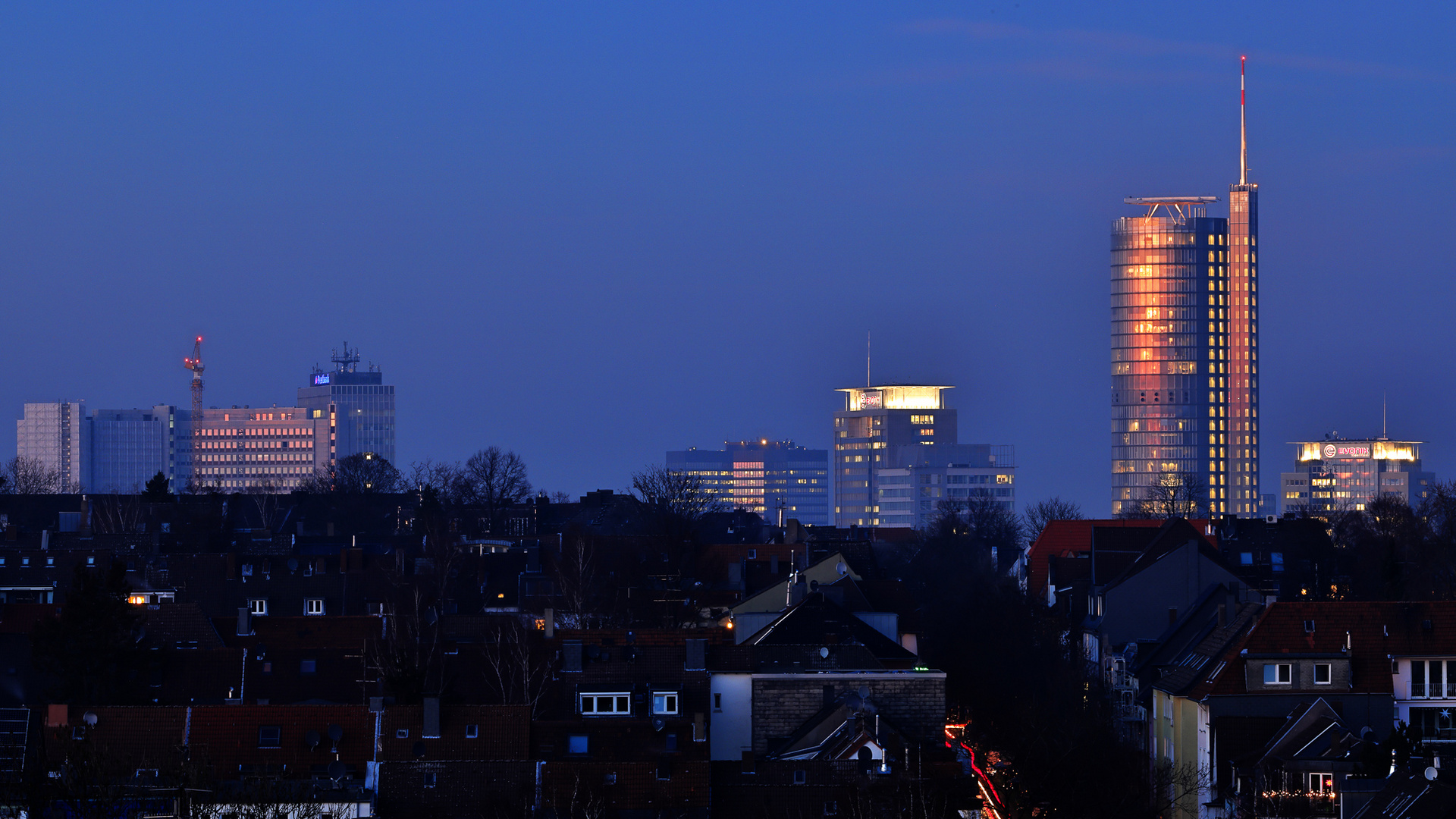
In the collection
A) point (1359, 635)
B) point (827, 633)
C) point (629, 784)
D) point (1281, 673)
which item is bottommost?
point (629, 784)

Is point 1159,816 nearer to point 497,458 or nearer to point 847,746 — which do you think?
point 847,746

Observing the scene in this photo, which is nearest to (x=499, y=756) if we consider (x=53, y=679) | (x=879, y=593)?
(x=53, y=679)

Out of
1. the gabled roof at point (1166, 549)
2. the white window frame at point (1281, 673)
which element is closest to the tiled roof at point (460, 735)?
the white window frame at point (1281, 673)

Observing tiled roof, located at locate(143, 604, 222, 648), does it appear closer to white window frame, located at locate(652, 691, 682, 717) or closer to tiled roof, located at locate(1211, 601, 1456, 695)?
white window frame, located at locate(652, 691, 682, 717)

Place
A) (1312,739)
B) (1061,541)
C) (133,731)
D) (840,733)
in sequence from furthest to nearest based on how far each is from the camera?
(1061,541) < (840,733) < (1312,739) < (133,731)

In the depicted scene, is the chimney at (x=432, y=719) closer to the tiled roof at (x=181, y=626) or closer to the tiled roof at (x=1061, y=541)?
the tiled roof at (x=181, y=626)

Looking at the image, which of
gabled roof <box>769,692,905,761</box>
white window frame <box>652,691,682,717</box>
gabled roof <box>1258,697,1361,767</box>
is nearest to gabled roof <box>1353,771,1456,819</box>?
gabled roof <box>1258,697,1361,767</box>

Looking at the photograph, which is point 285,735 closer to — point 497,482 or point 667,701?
point 667,701

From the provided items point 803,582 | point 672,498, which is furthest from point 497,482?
point 803,582

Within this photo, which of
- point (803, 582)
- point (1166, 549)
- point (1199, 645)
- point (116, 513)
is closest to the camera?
point (1199, 645)
